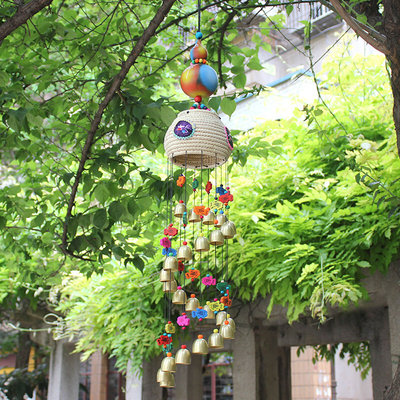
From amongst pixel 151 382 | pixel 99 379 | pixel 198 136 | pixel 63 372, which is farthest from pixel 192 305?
pixel 99 379

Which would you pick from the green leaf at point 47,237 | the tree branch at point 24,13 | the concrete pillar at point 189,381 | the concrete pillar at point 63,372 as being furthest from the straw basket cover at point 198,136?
the concrete pillar at point 63,372

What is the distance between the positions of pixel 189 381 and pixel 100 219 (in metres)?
5.15

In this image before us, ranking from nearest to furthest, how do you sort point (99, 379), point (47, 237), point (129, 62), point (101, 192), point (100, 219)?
point (129, 62) → point (100, 219) → point (101, 192) → point (47, 237) → point (99, 379)

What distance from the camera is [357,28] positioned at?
7.94 ft

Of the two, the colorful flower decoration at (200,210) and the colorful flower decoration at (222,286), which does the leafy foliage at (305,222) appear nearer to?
the colorful flower decoration at (200,210)

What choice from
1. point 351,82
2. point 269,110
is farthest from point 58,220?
point 269,110

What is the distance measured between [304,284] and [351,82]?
207 cm

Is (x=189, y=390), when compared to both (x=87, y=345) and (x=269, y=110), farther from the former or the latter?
(x=269, y=110)

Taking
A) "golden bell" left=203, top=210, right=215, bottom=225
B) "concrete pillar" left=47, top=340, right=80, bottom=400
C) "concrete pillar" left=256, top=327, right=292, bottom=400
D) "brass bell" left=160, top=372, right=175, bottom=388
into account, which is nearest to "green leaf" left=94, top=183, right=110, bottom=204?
"golden bell" left=203, top=210, right=215, bottom=225

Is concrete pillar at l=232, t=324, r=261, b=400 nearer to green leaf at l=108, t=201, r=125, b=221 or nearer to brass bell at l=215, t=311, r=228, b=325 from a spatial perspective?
green leaf at l=108, t=201, r=125, b=221

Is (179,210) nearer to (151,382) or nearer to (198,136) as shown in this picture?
(198,136)

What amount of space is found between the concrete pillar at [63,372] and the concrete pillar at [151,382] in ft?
6.92

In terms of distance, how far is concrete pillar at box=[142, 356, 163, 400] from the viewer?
695 cm

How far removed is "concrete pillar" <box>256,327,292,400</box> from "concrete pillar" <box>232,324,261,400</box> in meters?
0.08
